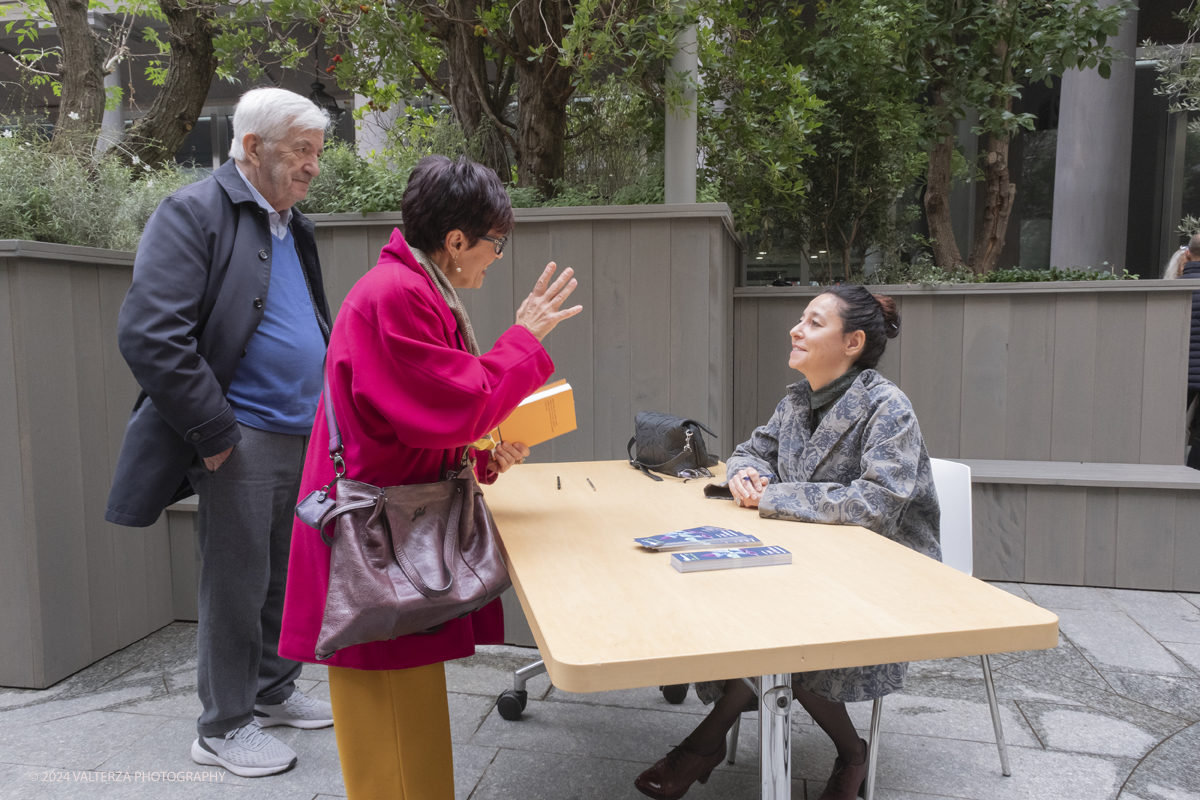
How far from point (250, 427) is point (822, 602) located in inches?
67.6

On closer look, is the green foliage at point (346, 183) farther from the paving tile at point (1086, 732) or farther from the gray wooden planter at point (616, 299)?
the paving tile at point (1086, 732)

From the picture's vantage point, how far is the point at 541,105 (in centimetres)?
374

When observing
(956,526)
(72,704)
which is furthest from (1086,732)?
(72,704)

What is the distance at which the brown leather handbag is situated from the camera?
1402mm

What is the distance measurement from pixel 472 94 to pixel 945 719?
3.38 metres

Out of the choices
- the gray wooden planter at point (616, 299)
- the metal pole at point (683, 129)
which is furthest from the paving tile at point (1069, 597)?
the metal pole at point (683, 129)

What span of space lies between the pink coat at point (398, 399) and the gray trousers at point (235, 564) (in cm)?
84

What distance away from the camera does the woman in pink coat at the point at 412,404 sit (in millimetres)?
1438

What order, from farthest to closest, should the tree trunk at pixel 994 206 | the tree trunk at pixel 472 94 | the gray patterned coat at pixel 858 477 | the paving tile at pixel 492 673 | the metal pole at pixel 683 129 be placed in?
the tree trunk at pixel 994 206, the tree trunk at pixel 472 94, the metal pole at pixel 683 129, the paving tile at pixel 492 673, the gray patterned coat at pixel 858 477

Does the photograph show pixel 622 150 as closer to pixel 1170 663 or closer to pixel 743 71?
pixel 743 71

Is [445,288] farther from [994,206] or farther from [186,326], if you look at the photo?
[994,206]

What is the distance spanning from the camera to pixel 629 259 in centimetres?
322

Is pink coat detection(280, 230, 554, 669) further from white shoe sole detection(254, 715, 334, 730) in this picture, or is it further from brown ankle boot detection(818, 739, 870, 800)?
white shoe sole detection(254, 715, 334, 730)

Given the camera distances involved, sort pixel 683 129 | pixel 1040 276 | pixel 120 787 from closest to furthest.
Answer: pixel 120 787 → pixel 683 129 → pixel 1040 276
